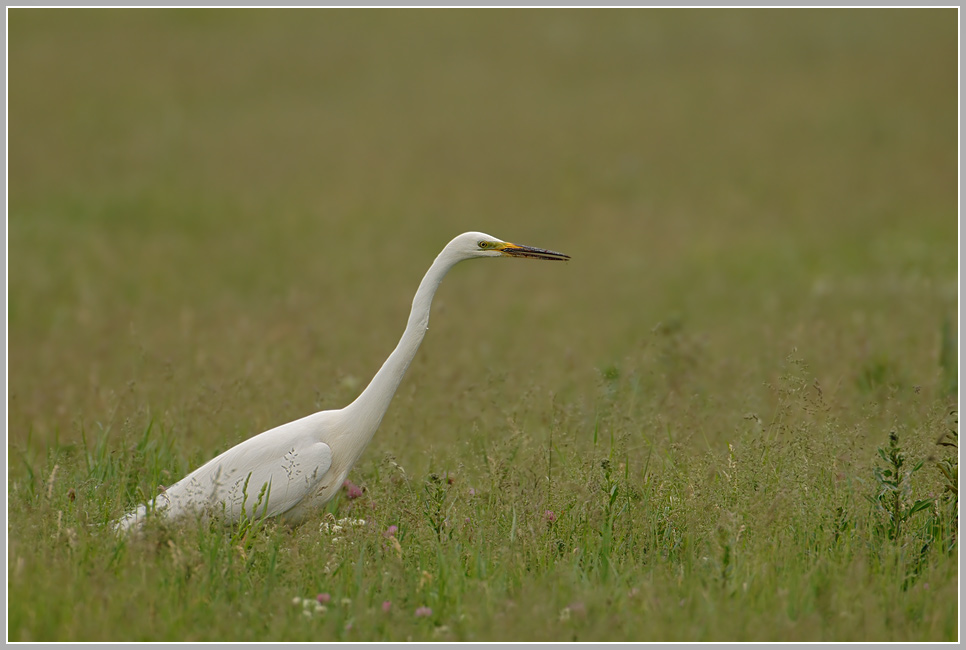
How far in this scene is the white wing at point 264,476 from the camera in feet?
15.1

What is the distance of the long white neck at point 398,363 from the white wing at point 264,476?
8.4 inches

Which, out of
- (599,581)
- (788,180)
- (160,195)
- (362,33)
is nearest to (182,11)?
(362,33)

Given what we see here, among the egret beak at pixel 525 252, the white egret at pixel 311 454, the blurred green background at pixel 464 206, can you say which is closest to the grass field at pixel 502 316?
the blurred green background at pixel 464 206

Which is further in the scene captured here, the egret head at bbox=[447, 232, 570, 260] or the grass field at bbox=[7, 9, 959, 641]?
the egret head at bbox=[447, 232, 570, 260]

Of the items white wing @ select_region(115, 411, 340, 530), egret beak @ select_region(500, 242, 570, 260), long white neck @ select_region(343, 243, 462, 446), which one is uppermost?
egret beak @ select_region(500, 242, 570, 260)

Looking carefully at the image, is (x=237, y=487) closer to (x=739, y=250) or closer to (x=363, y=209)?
(x=739, y=250)

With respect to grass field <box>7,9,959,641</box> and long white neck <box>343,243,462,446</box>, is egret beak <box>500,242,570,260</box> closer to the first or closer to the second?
long white neck <box>343,243,462,446</box>

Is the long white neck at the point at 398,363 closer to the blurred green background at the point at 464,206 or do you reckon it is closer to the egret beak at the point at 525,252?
the egret beak at the point at 525,252

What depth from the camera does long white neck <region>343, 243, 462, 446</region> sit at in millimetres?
4656

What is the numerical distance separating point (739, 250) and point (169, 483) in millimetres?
10320

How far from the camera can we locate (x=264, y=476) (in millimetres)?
4695

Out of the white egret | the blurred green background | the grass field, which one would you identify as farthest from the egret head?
the blurred green background

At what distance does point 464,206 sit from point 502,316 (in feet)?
18.2

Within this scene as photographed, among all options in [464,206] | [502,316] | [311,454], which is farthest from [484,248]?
[464,206]
